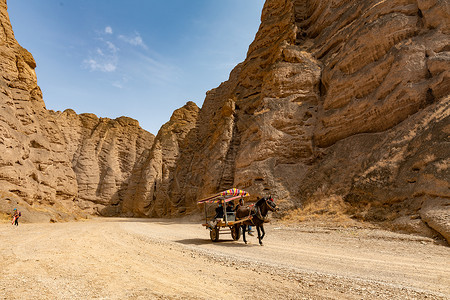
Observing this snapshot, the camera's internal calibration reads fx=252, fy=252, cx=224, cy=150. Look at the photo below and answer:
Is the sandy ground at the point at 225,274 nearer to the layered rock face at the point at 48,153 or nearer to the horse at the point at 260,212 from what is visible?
the horse at the point at 260,212

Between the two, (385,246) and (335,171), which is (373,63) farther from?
(385,246)

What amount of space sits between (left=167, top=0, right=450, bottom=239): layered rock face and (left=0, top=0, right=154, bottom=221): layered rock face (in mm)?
19328

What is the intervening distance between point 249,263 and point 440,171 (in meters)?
11.0

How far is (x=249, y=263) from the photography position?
21.6ft

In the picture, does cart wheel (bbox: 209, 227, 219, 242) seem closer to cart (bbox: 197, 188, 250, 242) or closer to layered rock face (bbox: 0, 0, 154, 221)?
cart (bbox: 197, 188, 250, 242)

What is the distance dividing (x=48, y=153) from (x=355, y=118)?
1441 inches

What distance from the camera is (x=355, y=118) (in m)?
21.0

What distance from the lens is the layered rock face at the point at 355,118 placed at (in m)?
14.0

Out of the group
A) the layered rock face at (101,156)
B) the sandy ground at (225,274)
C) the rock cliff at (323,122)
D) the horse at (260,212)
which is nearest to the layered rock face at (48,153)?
the layered rock face at (101,156)

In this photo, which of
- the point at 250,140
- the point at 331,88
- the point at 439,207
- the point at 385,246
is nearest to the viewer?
the point at 385,246

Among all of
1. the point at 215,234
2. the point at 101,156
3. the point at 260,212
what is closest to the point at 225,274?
the point at 260,212

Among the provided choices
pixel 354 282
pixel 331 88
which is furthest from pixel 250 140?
pixel 354 282

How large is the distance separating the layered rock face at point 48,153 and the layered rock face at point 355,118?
761 inches

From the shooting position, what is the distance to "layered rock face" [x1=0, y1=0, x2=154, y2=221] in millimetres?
25891
